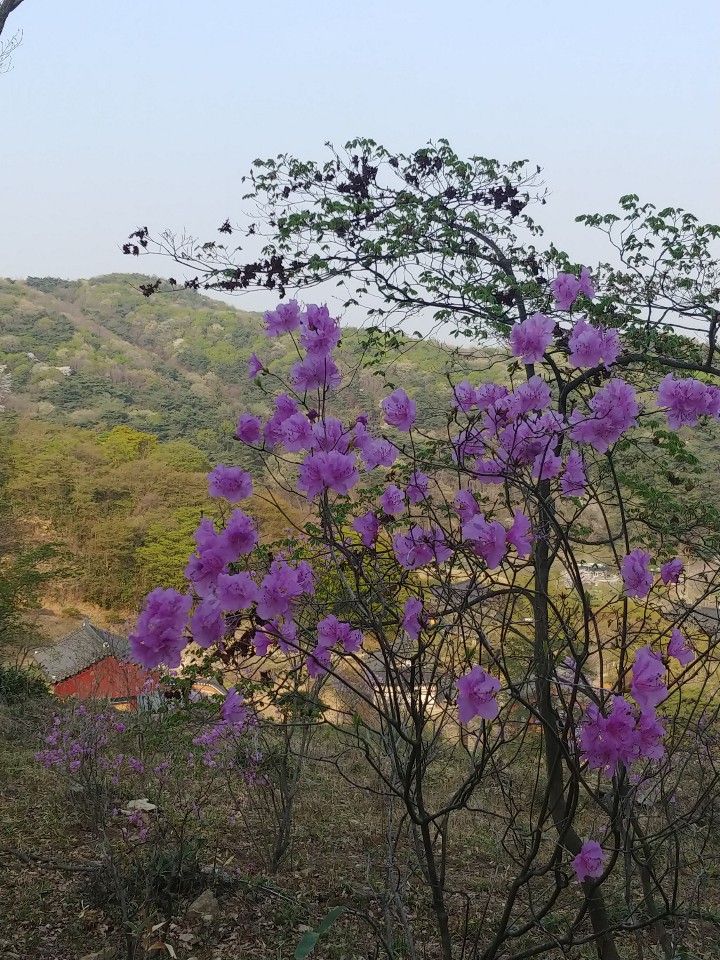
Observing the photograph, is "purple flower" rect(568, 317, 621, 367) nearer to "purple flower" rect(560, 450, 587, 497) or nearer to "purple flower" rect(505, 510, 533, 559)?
"purple flower" rect(560, 450, 587, 497)

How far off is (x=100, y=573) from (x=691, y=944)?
57.1 ft

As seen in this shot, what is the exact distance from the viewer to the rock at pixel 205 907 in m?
2.60

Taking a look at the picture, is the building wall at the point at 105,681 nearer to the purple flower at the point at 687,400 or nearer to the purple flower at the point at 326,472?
the purple flower at the point at 326,472

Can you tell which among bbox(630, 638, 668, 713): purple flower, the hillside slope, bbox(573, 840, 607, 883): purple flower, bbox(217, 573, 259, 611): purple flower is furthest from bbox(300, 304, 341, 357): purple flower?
the hillside slope

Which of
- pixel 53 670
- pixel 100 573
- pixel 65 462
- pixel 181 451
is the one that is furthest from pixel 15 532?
pixel 181 451

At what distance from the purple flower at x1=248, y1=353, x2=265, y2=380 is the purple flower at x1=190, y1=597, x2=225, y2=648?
549 mm

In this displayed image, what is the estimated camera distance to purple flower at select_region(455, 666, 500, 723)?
1.08 meters

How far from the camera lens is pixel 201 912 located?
261cm

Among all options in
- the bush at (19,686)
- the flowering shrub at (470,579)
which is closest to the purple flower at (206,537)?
the flowering shrub at (470,579)

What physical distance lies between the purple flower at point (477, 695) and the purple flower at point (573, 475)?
45 centimetres

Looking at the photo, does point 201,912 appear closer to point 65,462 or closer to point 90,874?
point 90,874

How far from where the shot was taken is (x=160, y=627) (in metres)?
1.04

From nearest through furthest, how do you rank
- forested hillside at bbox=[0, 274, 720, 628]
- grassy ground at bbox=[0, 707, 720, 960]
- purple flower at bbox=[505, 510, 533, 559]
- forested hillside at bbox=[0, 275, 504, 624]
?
purple flower at bbox=[505, 510, 533, 559] → grassy ground at bbox=[0, 707, 720, 960] → forested hillside at bbox=[0, 274, 720, 628] → forested hillside at bbox=[0, 275, 504, 624]

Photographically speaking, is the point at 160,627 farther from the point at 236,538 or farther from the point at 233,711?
the point at 233,711
